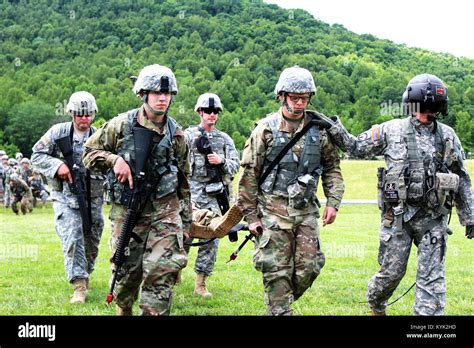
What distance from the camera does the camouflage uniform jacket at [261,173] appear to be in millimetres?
6652

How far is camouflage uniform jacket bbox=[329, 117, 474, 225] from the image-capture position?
6914 mm

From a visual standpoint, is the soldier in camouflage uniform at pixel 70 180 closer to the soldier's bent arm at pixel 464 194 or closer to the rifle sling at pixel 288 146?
the rifle sling at pixel 288 146

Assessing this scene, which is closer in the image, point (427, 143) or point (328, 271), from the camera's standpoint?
point (427, 143)

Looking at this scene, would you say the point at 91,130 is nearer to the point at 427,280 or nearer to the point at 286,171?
the point at 286,171

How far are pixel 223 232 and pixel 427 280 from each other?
7.18 feet

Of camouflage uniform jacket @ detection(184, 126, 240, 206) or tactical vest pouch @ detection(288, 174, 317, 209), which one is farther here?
camouflage uniform jacket @ detection(184, 126, 240, 206)

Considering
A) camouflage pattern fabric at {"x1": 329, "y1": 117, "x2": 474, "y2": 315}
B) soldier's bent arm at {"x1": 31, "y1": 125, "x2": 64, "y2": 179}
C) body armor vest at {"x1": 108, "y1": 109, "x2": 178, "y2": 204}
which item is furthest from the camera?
soldier's bent arm at {"x1": 31, "y1": 125, "x2": 64, "y2": 179}

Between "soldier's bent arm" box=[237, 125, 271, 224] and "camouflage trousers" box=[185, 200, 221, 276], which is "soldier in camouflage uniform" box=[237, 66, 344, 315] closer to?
"soldier's bent arm" box=[237, 125, 271, 224]

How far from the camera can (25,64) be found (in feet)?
404

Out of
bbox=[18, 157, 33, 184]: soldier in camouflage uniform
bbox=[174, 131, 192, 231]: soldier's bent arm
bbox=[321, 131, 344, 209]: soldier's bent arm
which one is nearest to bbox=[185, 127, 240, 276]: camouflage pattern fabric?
bbox=[174, 131, 192, 231]: soldier's bent arm

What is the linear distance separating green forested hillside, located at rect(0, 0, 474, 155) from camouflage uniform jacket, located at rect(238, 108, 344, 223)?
207 feet

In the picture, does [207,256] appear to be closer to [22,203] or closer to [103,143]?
[103,143]

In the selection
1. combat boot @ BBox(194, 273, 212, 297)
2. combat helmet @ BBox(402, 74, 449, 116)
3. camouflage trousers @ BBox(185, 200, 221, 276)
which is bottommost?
combat boot @ BBox(194, 273, 212, 297)
